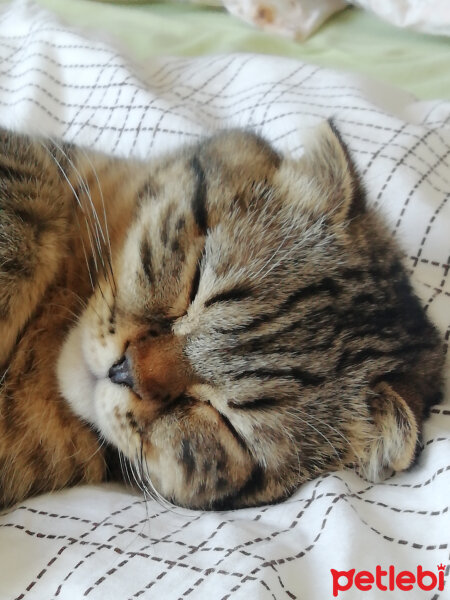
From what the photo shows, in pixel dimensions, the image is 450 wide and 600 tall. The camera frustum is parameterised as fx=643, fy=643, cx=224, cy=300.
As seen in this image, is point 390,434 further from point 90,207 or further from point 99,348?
point 90,207

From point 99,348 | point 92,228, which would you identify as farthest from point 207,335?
point 92,228

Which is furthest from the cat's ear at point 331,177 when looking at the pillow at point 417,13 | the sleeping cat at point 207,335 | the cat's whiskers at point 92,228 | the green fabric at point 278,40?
the pillow at point 417,13

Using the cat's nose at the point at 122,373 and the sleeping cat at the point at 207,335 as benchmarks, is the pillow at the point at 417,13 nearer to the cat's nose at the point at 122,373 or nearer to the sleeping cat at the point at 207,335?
the sleeping cat at the point at 207,335

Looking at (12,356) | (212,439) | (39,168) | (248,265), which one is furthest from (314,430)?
(39,168)

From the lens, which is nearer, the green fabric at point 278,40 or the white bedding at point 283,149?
the white bedding at point 283,149

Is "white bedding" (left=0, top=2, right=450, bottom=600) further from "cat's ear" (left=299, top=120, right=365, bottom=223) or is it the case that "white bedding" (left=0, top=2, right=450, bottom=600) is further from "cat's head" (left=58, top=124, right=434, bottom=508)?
"cat's ear" (left=299, top=120, right=365, bottom=223)

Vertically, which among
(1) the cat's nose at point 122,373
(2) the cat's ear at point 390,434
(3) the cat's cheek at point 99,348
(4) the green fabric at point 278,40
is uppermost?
(4) the green fabric at point 278,40
